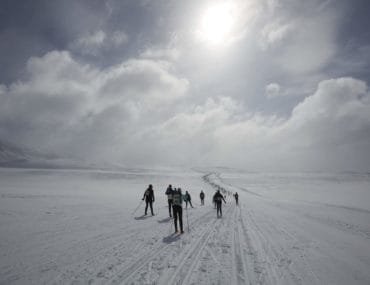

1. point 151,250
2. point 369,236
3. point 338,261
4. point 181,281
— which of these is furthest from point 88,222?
→ point 369,236

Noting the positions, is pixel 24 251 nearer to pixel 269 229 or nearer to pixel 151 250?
pixel 151 250

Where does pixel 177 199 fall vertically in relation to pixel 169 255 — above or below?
above

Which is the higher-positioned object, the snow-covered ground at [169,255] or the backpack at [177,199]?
the backpack at [177,199]

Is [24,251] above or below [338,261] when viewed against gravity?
above

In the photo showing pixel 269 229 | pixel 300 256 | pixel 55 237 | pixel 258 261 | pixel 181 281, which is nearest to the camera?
pixel 181 281

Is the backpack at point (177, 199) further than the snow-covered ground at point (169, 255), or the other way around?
the backpack at point (177, 199)

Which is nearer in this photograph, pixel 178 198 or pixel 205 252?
pixel 205 252

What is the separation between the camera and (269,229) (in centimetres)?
1221

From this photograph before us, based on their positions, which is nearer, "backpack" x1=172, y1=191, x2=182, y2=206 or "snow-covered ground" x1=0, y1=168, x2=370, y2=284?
"snow-covered ground" x1=0, y1=168, x2=370, y2=284

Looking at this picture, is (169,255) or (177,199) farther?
(177,199)

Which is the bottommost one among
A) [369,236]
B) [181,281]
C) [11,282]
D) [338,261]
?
[369,236]

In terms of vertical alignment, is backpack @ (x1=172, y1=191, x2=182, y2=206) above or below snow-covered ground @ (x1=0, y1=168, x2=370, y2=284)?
above

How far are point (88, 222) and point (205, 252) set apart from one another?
699 cm

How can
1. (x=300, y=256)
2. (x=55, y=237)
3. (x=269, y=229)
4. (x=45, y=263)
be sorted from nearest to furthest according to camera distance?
(x=45, y=263) < (x=300, y=256) < (x=55, y=237) < (x=269, y=229)
